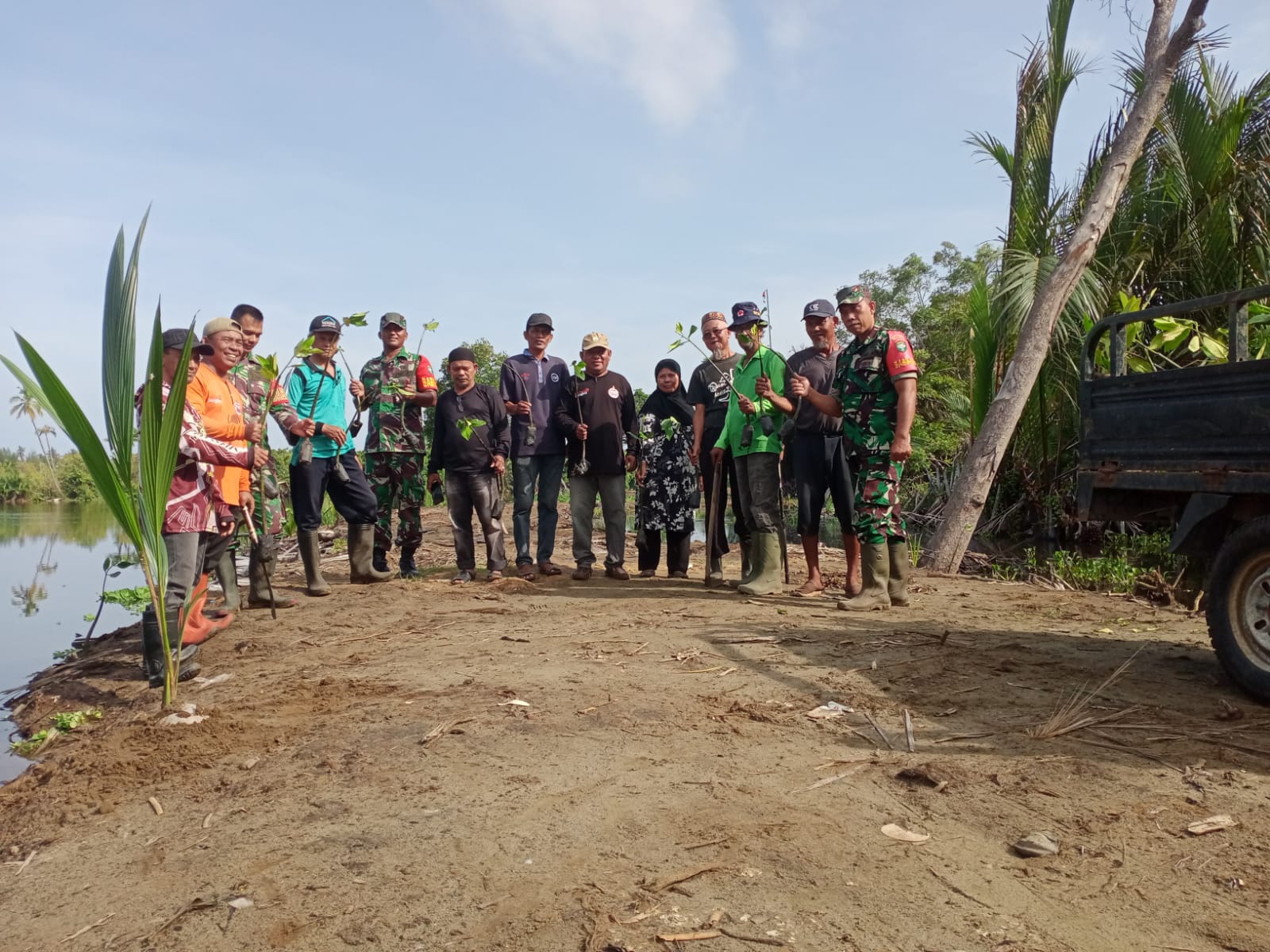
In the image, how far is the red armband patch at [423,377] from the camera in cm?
755

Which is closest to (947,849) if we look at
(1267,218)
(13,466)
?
(1267,218)

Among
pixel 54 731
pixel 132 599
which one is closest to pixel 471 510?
pixel 132 599

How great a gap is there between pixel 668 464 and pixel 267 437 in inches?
120

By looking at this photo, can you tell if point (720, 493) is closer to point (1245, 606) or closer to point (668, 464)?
point (668, 464)

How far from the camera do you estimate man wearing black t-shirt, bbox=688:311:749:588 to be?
7.25 metres

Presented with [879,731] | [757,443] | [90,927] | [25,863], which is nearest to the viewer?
[90,927]

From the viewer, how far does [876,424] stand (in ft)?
19.1

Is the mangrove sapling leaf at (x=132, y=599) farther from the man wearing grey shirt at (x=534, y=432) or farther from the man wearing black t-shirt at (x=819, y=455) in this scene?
the man wearing black t-shirt at (x=819, y=455)

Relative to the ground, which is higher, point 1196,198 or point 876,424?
point 1196,198

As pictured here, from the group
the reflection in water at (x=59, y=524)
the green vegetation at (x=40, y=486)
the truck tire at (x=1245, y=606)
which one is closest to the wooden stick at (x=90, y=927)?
the truck tire at (x=1245, y=606)

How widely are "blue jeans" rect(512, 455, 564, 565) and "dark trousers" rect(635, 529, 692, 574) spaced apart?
2.54 ft

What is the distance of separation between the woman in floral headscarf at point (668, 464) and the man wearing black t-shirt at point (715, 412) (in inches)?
5.3

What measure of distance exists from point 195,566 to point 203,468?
1.65ft

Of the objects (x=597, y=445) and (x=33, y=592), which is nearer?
(x=597, y=445)
